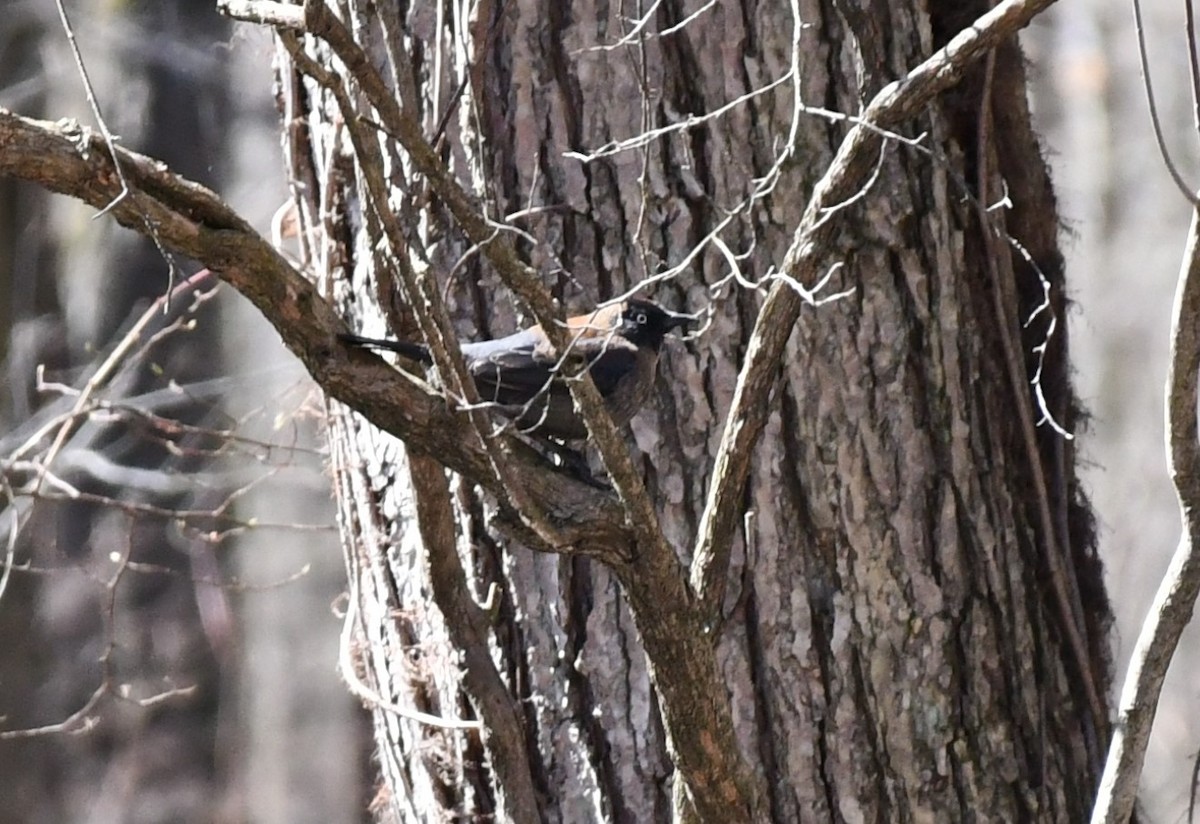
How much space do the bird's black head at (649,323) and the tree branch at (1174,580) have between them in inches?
35.1

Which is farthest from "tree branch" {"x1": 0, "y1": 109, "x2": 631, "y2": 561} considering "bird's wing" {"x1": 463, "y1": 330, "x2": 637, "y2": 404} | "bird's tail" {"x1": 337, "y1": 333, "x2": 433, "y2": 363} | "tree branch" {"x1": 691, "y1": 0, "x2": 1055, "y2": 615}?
"bird's wing" {"x1": 463, "y1": 330, "x2": 637, "y2": 404}

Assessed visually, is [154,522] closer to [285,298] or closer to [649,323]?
[649,323]

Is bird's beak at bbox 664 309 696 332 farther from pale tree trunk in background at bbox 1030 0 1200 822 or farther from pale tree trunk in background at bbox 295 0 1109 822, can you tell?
pale tree trunk in background at bbox 1030 0 1200 822

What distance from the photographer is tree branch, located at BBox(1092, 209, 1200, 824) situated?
5.66 ft

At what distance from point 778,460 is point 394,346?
73 centimetres

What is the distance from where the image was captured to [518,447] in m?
1.95

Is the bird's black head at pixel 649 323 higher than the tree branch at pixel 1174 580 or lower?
higher

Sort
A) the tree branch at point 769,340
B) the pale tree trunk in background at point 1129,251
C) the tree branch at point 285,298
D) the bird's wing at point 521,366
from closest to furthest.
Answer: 1. the tree branch at point 285,298
2. the tree branch at point 769,340
3. the bird's wing at point 521,366
4. the pale tree trunk in background at point 1129,251

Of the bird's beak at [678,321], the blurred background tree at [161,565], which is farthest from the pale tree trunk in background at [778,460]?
the blurred background tree at [161,565]

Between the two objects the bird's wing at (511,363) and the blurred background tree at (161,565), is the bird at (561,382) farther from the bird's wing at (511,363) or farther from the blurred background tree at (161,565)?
the blurred background tree at (161,565)

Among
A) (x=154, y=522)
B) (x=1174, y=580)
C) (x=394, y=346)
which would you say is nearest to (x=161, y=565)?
(x=154, y=522)

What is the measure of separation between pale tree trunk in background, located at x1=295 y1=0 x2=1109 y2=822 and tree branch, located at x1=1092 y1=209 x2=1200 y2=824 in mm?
577

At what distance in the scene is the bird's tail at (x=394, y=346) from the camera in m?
1.84

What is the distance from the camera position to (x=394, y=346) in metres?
2.01
